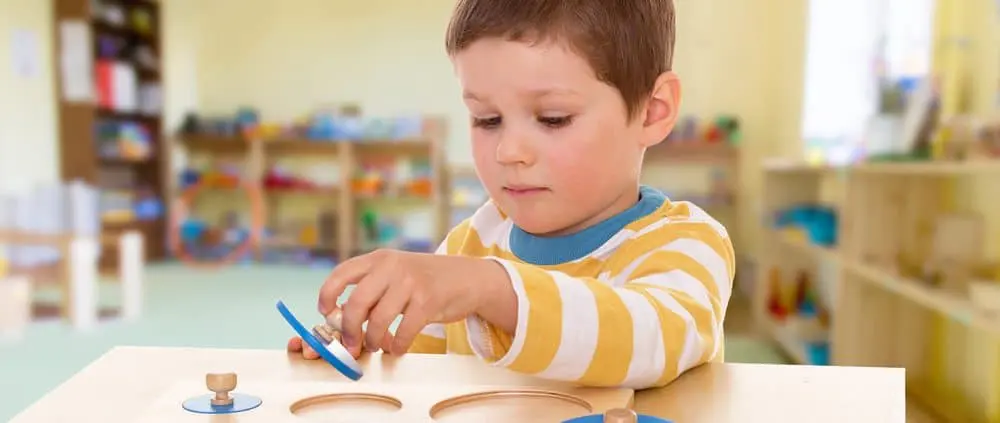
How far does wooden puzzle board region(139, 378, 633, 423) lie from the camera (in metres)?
0.46

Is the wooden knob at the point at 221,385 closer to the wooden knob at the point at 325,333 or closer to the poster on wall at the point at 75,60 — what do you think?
the wooden knob at the point at 325,333

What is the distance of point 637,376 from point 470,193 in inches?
194

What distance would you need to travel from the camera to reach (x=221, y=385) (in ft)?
1.49

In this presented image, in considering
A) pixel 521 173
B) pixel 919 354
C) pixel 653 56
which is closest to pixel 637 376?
pixel 521 173

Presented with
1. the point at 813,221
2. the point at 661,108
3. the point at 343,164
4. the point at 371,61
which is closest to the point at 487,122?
the point at 661,108

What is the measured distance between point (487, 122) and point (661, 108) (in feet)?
0.54

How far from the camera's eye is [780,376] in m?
0.56

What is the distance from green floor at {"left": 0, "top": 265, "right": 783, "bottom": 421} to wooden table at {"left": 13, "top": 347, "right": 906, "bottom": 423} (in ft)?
4.53

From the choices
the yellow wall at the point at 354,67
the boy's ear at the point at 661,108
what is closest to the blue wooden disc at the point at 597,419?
the boy's ear at the point at 661,108

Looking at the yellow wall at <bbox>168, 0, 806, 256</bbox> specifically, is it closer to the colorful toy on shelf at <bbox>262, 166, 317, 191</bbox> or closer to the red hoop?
the colorful toy on shelf at <bbox>262, 166, 317, 191</bbox>

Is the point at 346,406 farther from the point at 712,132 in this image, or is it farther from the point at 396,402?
the point at 712,132

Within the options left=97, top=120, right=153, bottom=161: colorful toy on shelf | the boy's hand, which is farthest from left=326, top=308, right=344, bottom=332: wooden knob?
left=97, top=120, right=153, bottom=161: colorful toy on shelf

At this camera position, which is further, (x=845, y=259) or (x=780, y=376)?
(x=845, y=259)

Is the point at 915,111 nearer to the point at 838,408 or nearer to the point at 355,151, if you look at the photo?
the point at 838,408
